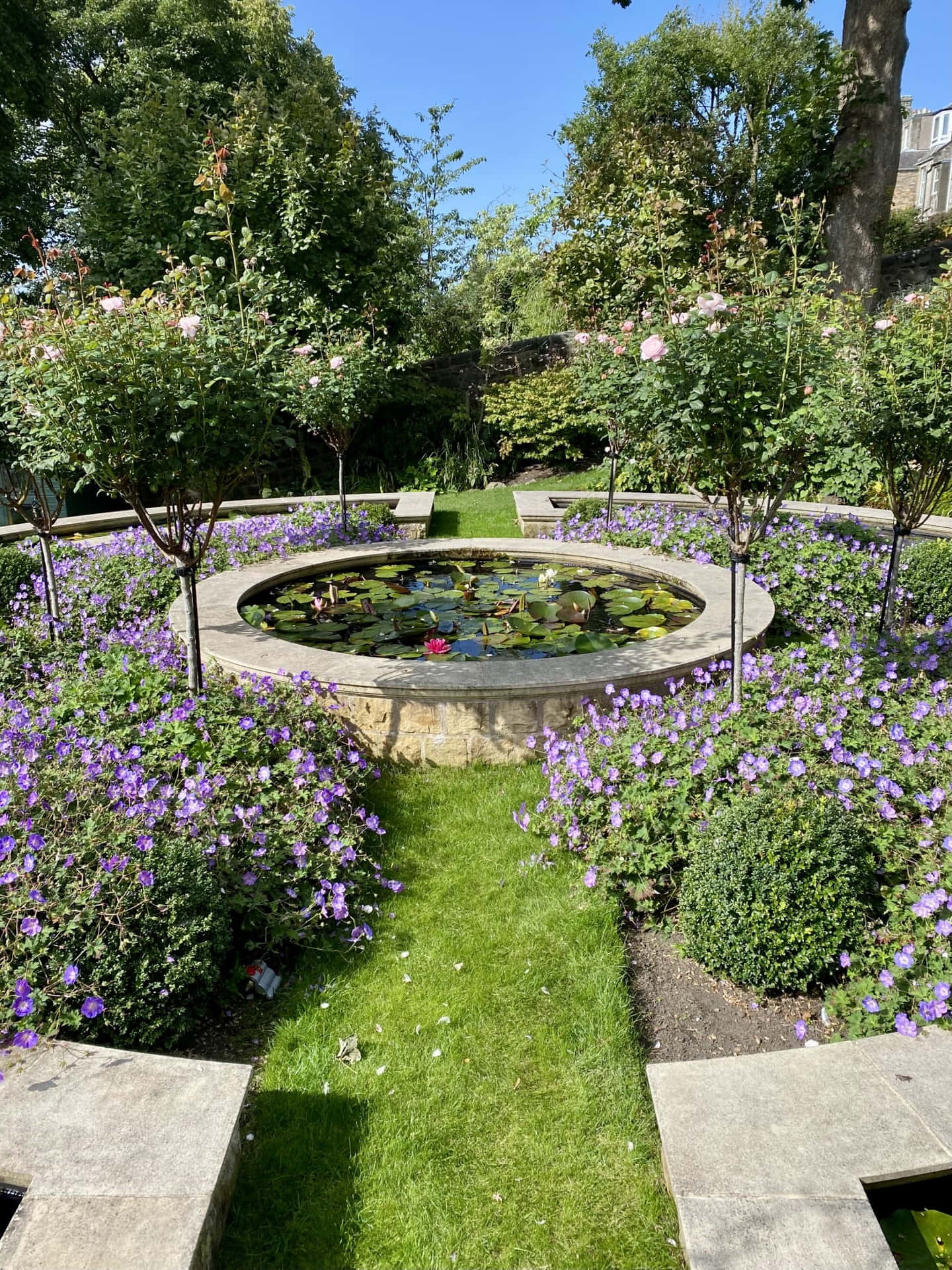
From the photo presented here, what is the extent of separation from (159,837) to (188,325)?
170 cm

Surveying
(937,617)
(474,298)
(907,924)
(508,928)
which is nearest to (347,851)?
(508,928)

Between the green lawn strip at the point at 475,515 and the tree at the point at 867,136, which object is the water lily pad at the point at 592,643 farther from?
the tree at the point at 867,136

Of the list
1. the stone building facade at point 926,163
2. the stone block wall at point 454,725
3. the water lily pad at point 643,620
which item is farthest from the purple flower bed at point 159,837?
the stone building facade at point 926,163

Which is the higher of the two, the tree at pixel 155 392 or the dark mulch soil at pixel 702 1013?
the tree at pixel 155 392

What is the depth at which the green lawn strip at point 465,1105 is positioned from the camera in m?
1.57

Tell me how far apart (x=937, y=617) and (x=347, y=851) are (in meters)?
3.92

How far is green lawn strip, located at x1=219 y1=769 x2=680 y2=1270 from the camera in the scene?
5.16 feet

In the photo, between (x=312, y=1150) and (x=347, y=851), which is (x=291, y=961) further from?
(x=312, y=1150)

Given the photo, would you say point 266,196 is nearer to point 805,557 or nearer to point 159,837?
point 805,557

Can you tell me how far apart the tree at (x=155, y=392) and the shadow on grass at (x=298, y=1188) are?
1765mm

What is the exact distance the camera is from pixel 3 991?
1824 mm

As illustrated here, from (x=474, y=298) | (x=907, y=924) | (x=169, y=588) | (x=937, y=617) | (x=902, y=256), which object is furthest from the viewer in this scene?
(x=474, y=298)

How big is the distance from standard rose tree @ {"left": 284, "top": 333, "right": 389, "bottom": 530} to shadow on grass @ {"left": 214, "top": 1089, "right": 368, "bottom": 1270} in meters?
5.07

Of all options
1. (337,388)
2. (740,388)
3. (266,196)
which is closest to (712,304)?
(740,388)
